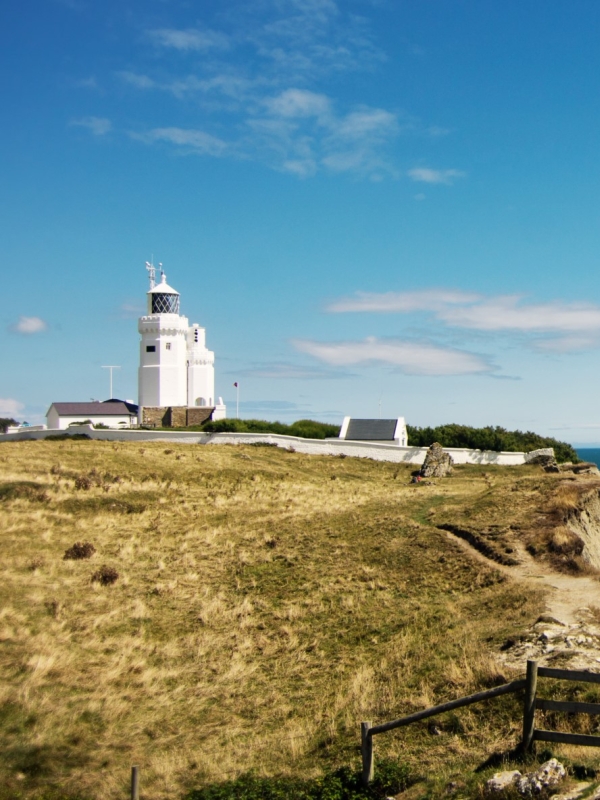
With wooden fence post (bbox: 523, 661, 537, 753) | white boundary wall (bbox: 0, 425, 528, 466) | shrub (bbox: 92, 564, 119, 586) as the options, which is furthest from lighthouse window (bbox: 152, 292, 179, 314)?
wooden fence post (bbox: 523, 661, 537, 753)

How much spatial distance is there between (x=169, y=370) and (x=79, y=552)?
153ft

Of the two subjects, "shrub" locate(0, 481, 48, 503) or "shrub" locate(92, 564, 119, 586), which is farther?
"shrub" locate(0, 481, 48, 503)

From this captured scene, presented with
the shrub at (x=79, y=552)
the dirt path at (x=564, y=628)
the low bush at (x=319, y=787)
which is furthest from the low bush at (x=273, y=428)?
the low bush at (x=319, y=787)

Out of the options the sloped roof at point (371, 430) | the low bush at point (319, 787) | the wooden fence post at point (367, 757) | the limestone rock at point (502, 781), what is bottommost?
the low bush at point (319, 787)

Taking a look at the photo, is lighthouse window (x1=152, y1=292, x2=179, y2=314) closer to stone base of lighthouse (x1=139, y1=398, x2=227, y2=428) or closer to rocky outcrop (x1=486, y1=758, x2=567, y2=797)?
stone base of lighthouse (x1=139, y1=398, x2=227, y2=428)

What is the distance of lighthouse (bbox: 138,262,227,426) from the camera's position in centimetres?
7506

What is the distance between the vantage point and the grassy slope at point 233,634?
51.3ft

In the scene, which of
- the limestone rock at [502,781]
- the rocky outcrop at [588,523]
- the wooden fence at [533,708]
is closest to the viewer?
the limestone rock at [502,781]

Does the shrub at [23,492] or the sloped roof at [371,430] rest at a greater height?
the sloped roof at [371,430]

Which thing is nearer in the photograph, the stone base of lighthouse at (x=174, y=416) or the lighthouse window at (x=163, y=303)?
the stone base of lighthouse at (x=174, y=416)

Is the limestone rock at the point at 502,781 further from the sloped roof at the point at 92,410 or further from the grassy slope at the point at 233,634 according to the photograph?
the sloped roof at the point at 92,410

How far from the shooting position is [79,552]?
96.9ft

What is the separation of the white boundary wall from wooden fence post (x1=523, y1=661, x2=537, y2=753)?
158 ft

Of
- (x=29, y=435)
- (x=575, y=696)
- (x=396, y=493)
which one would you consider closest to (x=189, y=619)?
(x=575, y=696)
